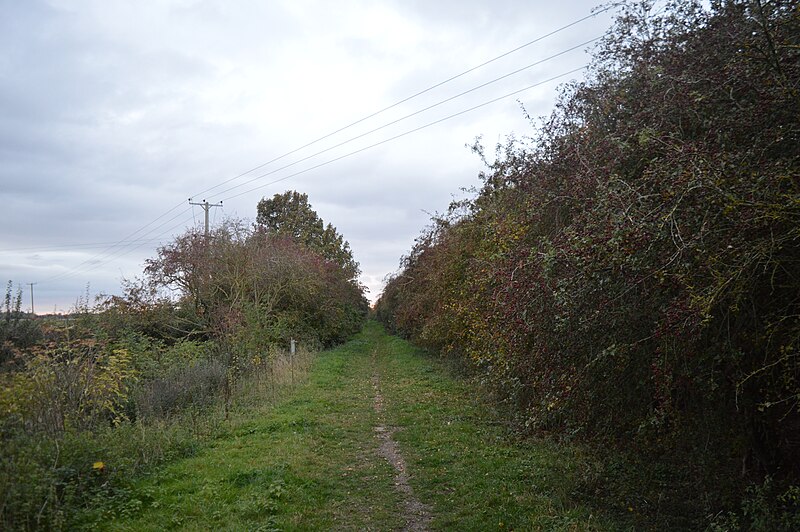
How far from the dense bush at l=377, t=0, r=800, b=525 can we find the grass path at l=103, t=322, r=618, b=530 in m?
1.06

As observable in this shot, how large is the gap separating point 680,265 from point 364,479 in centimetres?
Result: 552

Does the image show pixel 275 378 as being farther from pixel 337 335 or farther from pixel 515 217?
pixel 337 335

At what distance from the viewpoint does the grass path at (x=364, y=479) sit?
6086mm

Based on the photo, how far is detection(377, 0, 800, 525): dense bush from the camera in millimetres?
4039

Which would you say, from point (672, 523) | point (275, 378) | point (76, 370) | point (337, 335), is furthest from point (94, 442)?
point (337, 335)

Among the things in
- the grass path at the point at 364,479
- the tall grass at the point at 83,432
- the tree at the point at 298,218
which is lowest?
the grass path at the point at 364,479

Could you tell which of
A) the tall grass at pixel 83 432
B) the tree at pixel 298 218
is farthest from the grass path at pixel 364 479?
the tree at pixel 298 218

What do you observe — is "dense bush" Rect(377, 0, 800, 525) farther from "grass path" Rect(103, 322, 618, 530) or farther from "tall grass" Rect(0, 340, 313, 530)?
"tall grass" Rect(0, 340, 313, 530)

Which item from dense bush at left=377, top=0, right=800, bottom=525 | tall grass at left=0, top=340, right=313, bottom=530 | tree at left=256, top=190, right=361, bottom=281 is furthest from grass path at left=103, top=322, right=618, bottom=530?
tree at left=256, top=190, right=361, bottom=281

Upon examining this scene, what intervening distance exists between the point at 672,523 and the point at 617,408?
1.31m

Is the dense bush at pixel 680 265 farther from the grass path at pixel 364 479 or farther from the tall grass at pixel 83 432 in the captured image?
the tall grass at pixel 83 432

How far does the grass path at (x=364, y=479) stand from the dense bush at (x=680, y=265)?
1060mm

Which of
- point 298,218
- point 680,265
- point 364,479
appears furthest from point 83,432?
point 298,218

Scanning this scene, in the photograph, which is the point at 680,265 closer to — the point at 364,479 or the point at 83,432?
the point at 364,479
